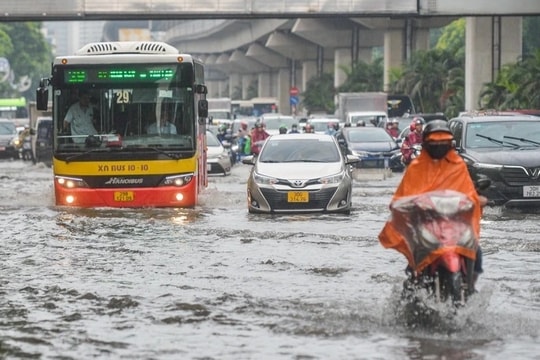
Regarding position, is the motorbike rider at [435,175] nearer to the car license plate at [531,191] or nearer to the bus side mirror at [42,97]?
the car license plate at [531,191]

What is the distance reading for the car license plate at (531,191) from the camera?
21.5 m

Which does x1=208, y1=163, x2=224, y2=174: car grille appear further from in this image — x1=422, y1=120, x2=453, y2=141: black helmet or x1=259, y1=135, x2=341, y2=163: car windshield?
x1=422, y1=120, x2=453, y2=141: black helmet

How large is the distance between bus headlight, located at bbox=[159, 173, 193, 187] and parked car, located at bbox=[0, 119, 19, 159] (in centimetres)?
3692

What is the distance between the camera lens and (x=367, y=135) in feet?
133

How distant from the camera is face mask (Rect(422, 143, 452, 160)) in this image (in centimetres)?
1049

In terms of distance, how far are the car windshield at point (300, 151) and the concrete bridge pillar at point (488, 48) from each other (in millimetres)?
32396

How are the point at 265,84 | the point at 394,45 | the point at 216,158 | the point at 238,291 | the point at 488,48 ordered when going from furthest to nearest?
the point at 265,84
the point at 394,45
the point at 488,48
the point at 216,158
the point at 238,291

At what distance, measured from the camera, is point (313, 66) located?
376 ft

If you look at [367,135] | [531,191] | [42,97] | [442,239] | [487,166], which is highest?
[42,97]

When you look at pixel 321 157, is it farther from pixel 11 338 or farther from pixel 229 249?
pixel 11 338

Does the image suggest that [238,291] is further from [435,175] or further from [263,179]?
[263,179]

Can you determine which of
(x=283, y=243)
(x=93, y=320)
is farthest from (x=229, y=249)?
(x=93, y=320)

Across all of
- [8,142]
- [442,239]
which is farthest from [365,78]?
[442,239]

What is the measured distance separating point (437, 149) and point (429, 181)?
24 cm
